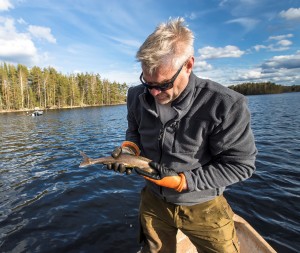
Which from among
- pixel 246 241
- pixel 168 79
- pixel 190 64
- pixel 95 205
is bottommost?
pixel 95 205

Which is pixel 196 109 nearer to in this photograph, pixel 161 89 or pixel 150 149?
pixel 161 89

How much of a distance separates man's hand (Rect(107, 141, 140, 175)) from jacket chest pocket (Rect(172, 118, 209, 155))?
0.82 meters

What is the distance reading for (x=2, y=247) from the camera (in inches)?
249

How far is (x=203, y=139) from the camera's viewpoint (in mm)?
3117

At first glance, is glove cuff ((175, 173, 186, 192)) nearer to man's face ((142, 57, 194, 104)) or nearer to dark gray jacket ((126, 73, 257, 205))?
dark gray jacket ((126, 73, 257, 205))

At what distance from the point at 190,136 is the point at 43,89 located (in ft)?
358

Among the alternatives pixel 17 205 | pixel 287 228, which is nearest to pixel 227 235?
pixel 287 228

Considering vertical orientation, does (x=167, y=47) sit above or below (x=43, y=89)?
below

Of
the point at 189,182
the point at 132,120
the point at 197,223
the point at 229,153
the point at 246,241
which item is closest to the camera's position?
the point at 229,153

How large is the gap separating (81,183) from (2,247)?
14.6ft

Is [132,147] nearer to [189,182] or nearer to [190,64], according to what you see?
[189,182]

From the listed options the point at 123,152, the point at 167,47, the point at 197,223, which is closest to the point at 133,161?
the point at 123,152

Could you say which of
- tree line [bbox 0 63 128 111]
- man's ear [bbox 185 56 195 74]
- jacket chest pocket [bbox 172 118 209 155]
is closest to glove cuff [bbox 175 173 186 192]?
jacket chest pocket [bbox 172 118 209 155]

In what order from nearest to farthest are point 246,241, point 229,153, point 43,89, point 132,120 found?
point 229,153, point 132,120, point 246,241, point 43,89
